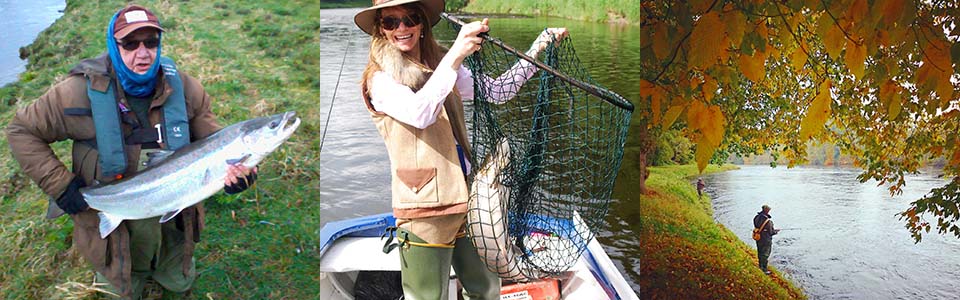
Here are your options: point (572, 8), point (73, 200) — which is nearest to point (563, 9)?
point (572, 8)

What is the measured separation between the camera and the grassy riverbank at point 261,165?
2.29 m

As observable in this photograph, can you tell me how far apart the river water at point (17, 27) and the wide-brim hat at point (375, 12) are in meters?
0.95

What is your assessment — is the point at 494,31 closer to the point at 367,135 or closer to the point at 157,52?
the point at 367,135

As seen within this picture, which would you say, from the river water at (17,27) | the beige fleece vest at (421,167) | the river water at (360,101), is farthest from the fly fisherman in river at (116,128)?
the beige fleece vest at (421,167)

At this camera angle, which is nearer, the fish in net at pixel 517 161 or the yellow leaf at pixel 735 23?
the fish in net at pixel 517 161

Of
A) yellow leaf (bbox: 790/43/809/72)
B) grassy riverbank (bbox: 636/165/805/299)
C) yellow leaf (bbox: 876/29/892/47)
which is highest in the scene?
yellow leaf (bbox: 876/29/892/47)

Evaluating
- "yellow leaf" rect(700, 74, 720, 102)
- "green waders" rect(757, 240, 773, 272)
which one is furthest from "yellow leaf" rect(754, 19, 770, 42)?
"green waders" rect(757, 240, 773, 272)

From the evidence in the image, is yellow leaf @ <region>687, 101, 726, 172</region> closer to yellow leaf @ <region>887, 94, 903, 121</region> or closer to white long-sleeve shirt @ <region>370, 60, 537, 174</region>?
yellow leaf @ <region>887, 94, 903, 121</region>

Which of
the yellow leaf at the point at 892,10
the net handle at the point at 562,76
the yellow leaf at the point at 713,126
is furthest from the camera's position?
the yellow leaf at the point at 713,126

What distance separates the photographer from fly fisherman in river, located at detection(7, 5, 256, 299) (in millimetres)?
2174

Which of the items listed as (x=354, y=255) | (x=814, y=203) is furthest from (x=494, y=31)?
(x=814, y=203)

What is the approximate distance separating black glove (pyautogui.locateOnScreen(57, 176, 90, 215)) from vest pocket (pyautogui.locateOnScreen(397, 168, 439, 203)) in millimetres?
896

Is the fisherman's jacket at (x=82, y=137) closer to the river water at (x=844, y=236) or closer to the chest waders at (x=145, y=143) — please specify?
the chest waders at (x=145, y=143)

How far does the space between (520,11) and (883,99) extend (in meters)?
1.39
